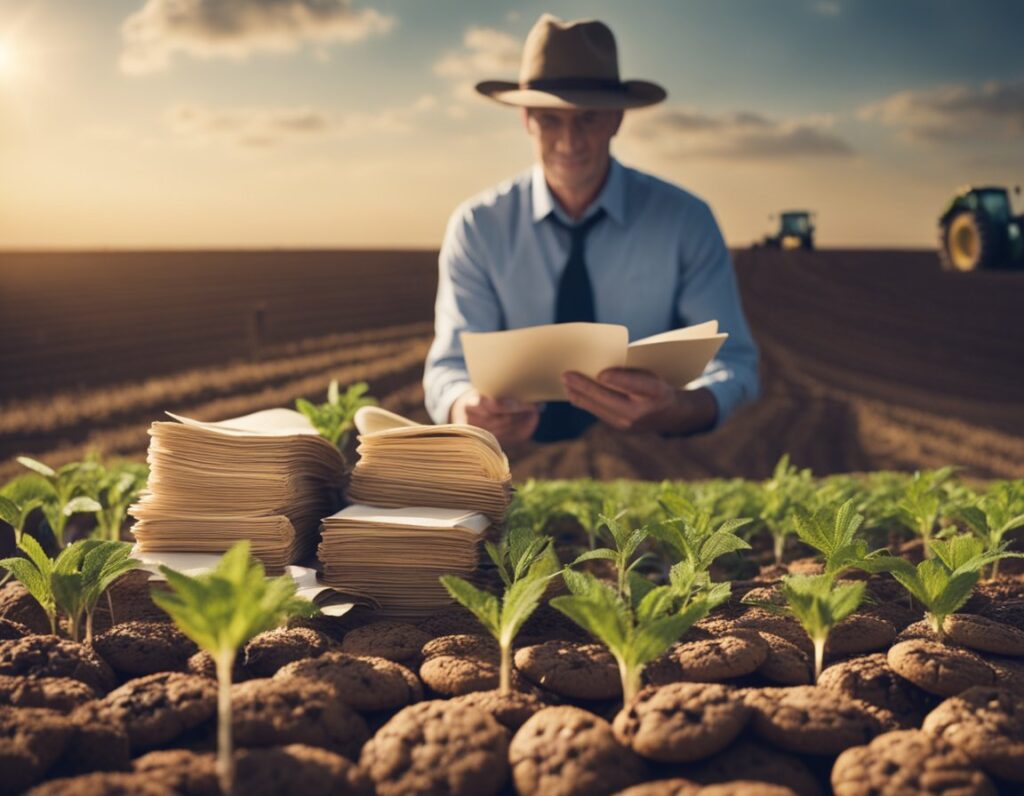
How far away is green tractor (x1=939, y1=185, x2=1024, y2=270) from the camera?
17.0 metres

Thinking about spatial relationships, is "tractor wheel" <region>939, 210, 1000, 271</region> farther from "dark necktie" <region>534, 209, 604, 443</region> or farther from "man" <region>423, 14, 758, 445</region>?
"dark necktie" <region>534, 209, 604, 443</region>

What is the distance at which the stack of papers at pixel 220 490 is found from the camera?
216 cm

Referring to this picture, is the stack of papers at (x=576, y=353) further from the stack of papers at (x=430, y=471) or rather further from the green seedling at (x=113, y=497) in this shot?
the green seedling at (x=113, y=497)

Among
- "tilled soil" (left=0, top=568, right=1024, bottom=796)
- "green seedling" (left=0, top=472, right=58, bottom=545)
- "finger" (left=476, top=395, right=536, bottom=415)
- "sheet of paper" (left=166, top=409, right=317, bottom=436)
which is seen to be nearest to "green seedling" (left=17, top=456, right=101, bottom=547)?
"green seedling" (left=0, top=472, right=58, bottom=545)

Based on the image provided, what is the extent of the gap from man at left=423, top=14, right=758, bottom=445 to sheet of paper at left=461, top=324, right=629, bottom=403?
123cm

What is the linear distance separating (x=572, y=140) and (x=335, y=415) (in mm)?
2014

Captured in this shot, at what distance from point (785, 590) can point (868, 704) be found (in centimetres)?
24

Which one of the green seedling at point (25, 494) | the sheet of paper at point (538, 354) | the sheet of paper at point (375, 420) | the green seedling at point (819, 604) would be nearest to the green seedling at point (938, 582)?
the green seedling at point (819, 604)

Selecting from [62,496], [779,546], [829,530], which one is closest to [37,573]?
[62,496]

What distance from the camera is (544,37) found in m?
4.32

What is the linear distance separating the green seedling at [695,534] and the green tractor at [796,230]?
95.0 ft

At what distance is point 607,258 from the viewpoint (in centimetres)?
484

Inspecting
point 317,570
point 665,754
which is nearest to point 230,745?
point 665,754

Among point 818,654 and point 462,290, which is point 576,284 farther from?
point 818,654
